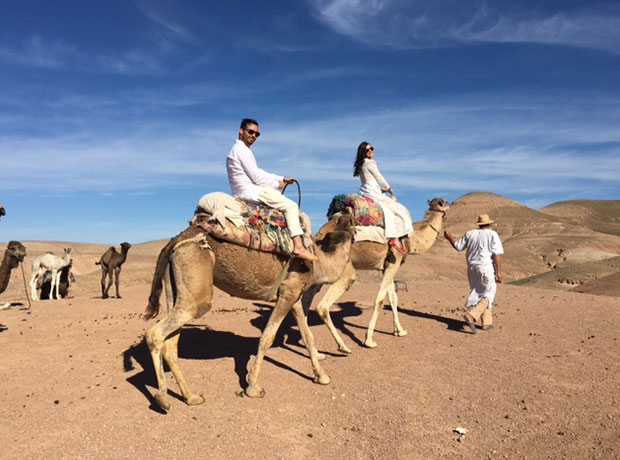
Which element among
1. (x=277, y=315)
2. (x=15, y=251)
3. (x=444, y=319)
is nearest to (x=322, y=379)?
(x=277, y=315)

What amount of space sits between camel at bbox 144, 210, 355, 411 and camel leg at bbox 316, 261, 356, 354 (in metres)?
1.19

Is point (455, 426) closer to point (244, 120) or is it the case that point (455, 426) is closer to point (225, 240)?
point (225, 240)

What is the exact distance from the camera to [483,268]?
9859 millimetres

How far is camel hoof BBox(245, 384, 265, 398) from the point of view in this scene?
598 cm

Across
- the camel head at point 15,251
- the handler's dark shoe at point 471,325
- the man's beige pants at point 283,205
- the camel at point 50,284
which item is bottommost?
the camel at point 50,284

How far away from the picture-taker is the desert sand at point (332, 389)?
4828 millimetres

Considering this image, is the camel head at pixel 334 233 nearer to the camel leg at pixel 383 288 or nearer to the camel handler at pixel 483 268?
the camel leg at pixel 383 288

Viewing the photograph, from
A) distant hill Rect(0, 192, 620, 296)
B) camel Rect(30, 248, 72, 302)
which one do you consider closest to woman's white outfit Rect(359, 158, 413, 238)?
distant hill Rect(0, 192, 620, 296)

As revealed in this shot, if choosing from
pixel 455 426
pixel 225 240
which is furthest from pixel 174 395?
pixel 455 426

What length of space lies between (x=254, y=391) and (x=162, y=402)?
116 centimetres

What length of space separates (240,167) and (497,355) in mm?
5315

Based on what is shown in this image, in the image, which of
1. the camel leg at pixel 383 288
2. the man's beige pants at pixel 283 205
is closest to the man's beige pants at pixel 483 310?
the camel leg at pixel 383 288

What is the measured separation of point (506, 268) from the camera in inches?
1465

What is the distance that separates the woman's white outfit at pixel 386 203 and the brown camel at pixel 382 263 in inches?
14.0
